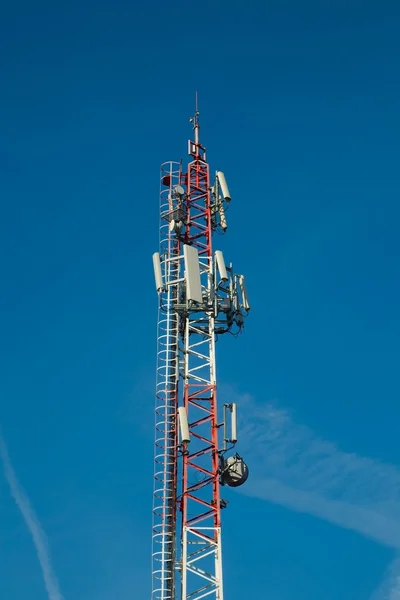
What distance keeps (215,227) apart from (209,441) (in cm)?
1959

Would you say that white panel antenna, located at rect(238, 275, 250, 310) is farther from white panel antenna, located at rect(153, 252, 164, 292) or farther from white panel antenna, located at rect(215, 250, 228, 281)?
white panel antenna, located at rect(153, 252, 164, 292)

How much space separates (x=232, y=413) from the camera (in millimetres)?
75188

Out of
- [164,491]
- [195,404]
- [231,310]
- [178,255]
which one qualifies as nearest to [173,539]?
[164,491]

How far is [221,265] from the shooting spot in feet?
265

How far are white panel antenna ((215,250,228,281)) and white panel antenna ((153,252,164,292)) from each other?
4476 millimetres

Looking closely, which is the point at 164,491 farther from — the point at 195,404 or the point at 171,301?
the point at 171,301

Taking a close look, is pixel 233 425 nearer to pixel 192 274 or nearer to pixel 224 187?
pixel 192 274

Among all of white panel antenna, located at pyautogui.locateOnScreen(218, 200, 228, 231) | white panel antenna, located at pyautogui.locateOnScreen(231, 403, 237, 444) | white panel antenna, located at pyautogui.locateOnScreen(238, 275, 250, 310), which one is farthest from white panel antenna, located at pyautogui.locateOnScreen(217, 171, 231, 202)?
white panel antenna, located at pyautogui.locateOnScreen(231, 403, 237, 444)

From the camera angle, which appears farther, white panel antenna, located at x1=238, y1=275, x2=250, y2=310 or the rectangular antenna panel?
white panel antenna, located at x1=238, y1=275, x2=250, y2=310

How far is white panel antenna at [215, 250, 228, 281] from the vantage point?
80.2m

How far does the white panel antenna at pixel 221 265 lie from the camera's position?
263 ft

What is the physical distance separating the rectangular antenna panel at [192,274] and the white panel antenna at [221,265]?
5.88ft

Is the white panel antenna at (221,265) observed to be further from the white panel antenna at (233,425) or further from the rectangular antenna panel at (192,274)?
the white panel antenna at (233,425)

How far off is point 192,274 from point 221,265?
318cm
